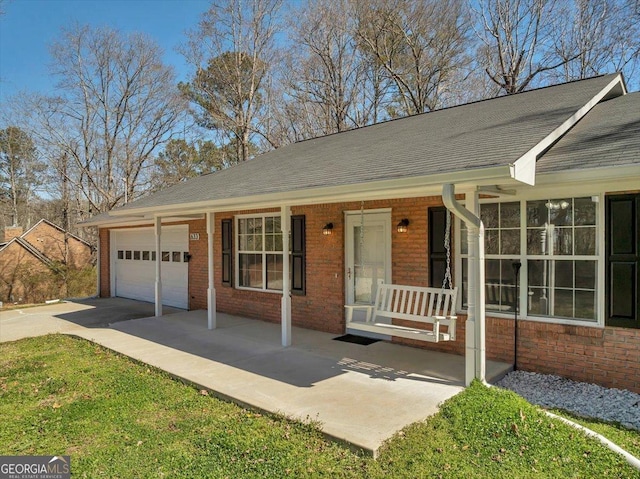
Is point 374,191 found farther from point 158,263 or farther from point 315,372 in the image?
point 158,263

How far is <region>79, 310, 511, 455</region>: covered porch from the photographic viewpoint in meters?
4.25

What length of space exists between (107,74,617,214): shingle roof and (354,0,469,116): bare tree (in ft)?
29.0

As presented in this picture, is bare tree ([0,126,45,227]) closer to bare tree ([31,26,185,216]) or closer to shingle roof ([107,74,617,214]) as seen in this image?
bare tree ([31,26,185,216])

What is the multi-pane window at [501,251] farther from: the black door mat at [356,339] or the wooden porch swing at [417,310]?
the black door mat at [356,339]

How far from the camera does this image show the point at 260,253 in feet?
31.2

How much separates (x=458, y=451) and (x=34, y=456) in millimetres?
3696

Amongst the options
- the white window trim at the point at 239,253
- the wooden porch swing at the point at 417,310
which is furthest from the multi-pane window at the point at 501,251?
the white window trim at the point at 239,253

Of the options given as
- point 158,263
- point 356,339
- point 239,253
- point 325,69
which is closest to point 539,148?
point 356,339

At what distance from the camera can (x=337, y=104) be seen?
1941 cm

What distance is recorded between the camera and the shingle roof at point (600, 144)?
14.3ft

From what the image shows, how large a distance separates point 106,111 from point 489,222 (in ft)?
75.2

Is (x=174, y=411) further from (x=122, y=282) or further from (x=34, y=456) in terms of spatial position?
(x=122, y=282)

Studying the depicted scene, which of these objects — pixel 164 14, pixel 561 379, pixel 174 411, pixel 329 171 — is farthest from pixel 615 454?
pixel 164 14

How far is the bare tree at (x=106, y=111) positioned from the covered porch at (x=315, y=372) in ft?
57.7
